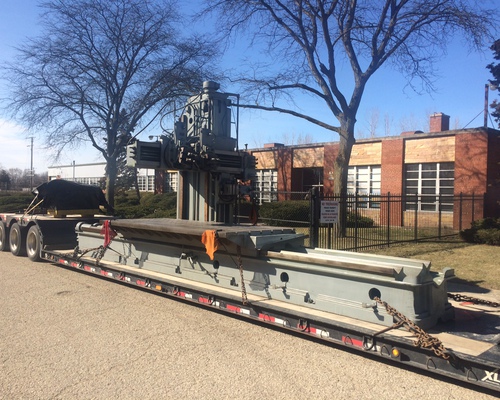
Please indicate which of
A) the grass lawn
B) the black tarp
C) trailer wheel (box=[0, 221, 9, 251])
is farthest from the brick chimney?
trailer wheel (box=[0, 221, 9, 251])

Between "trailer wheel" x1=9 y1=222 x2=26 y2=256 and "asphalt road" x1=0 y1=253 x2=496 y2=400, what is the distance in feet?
18.4

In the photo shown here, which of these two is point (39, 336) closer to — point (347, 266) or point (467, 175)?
point (347, 266)

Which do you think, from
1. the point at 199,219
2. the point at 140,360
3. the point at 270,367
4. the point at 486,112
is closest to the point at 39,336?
the point at 140,360

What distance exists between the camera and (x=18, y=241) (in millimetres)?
12523

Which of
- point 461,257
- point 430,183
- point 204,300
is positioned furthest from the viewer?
point 430,183

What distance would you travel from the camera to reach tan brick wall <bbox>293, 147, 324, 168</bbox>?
2809cm

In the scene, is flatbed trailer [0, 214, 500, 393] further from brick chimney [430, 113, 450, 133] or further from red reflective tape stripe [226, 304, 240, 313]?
brick chimney [430, 113, 450, 133]

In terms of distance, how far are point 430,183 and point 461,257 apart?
1109cm

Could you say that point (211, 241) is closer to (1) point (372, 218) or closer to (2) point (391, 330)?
(2) point (391, 330)

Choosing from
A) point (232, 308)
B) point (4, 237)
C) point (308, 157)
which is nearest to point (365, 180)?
point (308, 157)

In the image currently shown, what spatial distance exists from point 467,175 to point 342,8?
376 inches

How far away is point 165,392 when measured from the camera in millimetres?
4223

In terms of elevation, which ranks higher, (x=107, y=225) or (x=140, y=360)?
(x=107, y=225)

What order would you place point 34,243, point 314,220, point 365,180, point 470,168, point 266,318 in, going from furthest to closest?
point 365,180, point 470,168, point 34,243, point 314,220, point 266,318
